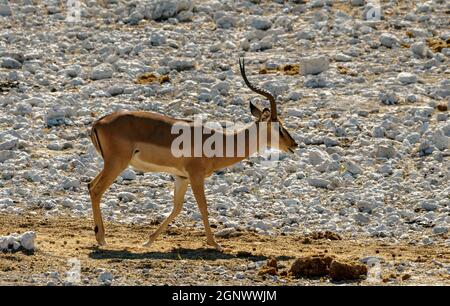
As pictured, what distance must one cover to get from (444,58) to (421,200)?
535 cm

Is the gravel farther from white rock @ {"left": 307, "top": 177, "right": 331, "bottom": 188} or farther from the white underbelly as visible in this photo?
the white underbelly

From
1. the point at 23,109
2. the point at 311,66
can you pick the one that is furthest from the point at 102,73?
the point at 311,66

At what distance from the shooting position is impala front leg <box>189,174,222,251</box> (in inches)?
650

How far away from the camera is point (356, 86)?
22.0 m

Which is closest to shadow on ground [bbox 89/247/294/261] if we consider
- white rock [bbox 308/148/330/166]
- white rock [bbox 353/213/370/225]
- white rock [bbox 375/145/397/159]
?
white rock [bbox 353/213/370/225]

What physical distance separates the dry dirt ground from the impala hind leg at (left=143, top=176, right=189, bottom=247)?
148 mm

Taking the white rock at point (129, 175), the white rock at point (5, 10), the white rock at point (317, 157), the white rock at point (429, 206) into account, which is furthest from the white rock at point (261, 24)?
the white rock at point (429, 206)

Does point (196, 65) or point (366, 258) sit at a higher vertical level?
point (196, 65)

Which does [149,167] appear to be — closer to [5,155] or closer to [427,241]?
[5,155]

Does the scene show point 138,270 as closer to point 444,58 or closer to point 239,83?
point 239,83

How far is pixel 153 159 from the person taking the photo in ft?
55.5

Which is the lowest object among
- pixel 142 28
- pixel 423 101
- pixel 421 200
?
pixel 421 200
